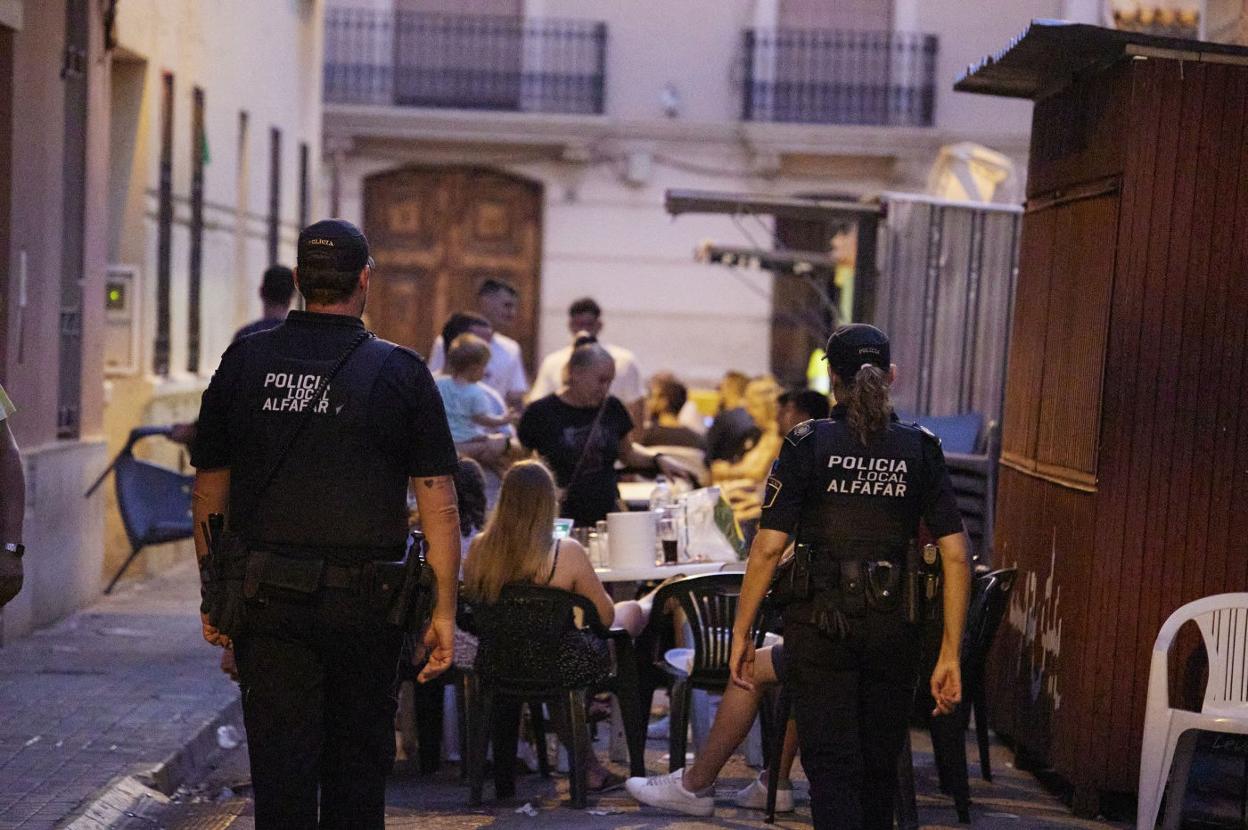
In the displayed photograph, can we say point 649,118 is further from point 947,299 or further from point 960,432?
point 960,432

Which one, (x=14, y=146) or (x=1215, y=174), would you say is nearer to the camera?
(x=1215, y=174)

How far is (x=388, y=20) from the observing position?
86.4 feet

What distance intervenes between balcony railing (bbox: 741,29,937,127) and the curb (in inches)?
737

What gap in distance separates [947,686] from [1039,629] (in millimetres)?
2315

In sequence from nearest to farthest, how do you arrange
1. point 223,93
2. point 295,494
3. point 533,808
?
point 295,494 < point 533,808 < point 223,93

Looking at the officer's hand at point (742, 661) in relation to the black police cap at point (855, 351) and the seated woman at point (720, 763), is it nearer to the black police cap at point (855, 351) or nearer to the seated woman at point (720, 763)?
the black police cap at point (855, 351)

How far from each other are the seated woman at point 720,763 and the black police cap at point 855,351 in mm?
1462

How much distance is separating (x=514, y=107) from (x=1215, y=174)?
1953 cm

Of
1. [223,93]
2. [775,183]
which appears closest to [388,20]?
[775,183]

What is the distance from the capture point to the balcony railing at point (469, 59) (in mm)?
26328

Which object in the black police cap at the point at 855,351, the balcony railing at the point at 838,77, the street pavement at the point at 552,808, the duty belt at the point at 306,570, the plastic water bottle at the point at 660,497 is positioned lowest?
the street pavement at the point at 552,808

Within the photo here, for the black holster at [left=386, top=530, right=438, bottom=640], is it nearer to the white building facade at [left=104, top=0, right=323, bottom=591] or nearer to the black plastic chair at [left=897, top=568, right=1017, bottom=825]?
the black plastic chair at [left=897, top=568, right=1017, bottom=825]

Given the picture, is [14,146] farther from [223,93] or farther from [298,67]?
[298,67]

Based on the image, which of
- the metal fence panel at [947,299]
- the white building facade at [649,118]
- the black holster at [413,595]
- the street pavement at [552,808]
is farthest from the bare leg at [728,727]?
the white building facade at [649,118]
